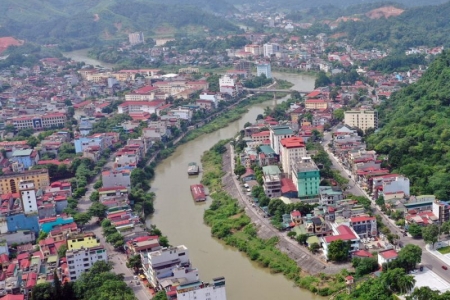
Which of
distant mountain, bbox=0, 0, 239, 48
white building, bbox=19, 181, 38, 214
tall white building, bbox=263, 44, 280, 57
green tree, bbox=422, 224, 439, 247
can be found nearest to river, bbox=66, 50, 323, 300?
green tree, bbox=422, 224, 439, 247

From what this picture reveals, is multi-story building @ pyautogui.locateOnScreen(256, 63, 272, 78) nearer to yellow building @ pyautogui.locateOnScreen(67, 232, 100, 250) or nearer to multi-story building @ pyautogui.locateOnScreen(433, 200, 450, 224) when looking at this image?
multi-story building @ pyautogui.locateOnScreen(433, 200, 450, 224)

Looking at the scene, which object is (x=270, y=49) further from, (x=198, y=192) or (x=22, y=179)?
(x=22, y=179)

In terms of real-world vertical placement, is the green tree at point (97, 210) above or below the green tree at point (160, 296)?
above

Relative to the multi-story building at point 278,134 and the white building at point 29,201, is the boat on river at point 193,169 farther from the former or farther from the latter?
the white building at point 29,201

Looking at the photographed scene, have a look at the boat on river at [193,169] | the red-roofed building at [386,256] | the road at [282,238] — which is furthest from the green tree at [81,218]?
the red-roofed building at [386,256]

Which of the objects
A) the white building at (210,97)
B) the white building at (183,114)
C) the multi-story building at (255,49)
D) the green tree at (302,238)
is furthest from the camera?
the multi-story building at (255,49)

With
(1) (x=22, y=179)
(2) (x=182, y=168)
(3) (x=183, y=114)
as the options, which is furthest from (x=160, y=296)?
(3) (x=183, y=114)

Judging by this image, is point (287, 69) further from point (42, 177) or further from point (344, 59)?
point (42, 177)

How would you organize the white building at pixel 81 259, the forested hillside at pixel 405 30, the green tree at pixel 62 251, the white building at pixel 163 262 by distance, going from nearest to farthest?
the white building at pixel 163 262 < the white building at pixel 81 259 < the green tree at pixel 62 251 < the forested hillside at pixel 405 30
